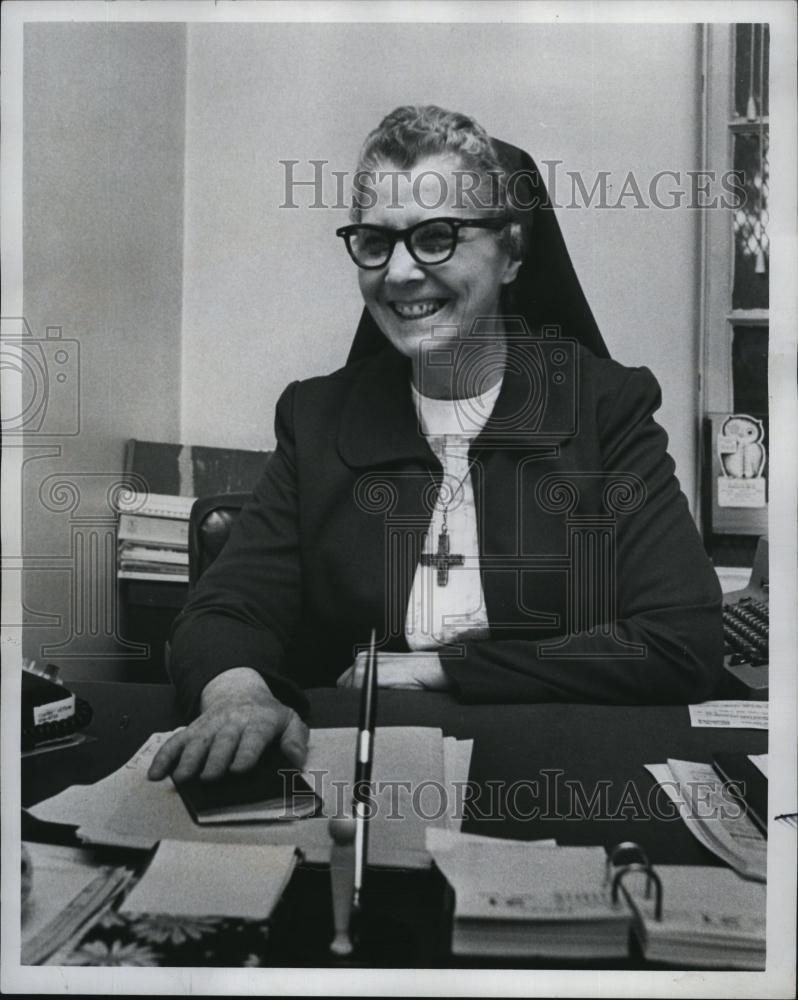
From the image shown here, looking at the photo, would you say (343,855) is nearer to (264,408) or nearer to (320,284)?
(264,408)

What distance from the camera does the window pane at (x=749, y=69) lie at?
1373 mm

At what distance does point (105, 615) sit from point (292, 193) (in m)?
0.64

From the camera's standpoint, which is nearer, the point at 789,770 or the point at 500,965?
the point at 500,965

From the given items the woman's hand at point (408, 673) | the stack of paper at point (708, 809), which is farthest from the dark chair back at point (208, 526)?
the stack of paper at point (708, 809)

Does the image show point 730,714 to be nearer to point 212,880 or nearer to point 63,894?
point 212,880

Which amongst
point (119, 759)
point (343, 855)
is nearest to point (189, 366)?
point (119, 759)

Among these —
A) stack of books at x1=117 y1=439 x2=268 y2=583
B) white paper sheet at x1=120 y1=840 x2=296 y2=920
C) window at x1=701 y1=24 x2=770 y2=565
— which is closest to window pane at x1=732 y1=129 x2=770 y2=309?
window at x1=701 y1=24 x2=770 y2=565

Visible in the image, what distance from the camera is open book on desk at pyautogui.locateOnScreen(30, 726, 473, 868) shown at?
121 cm

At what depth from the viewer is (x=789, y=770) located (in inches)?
53.9

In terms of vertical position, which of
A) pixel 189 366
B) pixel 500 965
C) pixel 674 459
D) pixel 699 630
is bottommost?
pixel 500 965

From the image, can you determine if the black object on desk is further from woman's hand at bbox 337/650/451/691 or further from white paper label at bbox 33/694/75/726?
white paper label at bbox 33/694/75/726

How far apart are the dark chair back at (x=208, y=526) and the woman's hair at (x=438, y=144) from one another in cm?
49

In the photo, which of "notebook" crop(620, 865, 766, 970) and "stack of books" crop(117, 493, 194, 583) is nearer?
"notebook" crop(620, 865, 766, 970)

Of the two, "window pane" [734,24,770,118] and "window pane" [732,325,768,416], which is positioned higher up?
"window pane" [734,24,770,118]
